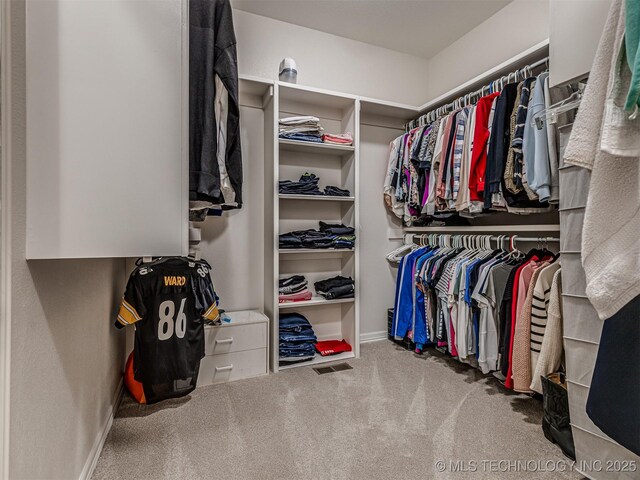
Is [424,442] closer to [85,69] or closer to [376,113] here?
[85,69]

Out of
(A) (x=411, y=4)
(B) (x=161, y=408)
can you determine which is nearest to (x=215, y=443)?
(B) (x=161, y=408)

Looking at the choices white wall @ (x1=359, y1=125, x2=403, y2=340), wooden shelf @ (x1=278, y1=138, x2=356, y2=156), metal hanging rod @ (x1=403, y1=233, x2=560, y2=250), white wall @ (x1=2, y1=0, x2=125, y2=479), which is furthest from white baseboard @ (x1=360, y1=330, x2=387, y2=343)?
white wall @ (x1=2, y1=0, x2=125, y2=479)

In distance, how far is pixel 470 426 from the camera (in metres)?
1.69

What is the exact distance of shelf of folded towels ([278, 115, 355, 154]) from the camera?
2.52 m

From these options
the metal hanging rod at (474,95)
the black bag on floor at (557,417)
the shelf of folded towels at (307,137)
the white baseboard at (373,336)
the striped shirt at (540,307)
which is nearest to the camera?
the black bag on floor at (557,417)

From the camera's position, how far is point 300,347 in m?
2.50

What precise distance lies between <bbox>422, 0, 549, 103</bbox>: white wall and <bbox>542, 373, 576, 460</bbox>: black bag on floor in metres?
2.21

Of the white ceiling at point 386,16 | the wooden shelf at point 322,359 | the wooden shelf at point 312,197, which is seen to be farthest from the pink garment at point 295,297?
the white ceiling at point 386,16

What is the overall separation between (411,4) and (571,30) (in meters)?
1.58

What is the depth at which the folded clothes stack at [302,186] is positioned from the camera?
2525 millimetres

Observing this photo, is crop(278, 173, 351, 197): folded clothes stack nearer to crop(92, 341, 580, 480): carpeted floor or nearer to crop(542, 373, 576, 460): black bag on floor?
crop(92, 341, 580, 480): carpeted floor

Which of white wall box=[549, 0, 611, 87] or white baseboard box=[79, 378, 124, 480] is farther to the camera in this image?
white baseboard box=[79, 378, 124, 480]

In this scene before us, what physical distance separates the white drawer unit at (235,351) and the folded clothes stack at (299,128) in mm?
1390

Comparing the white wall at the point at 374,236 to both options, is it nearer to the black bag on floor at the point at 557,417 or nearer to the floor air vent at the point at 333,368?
the floor air vent at the point at 333,368
